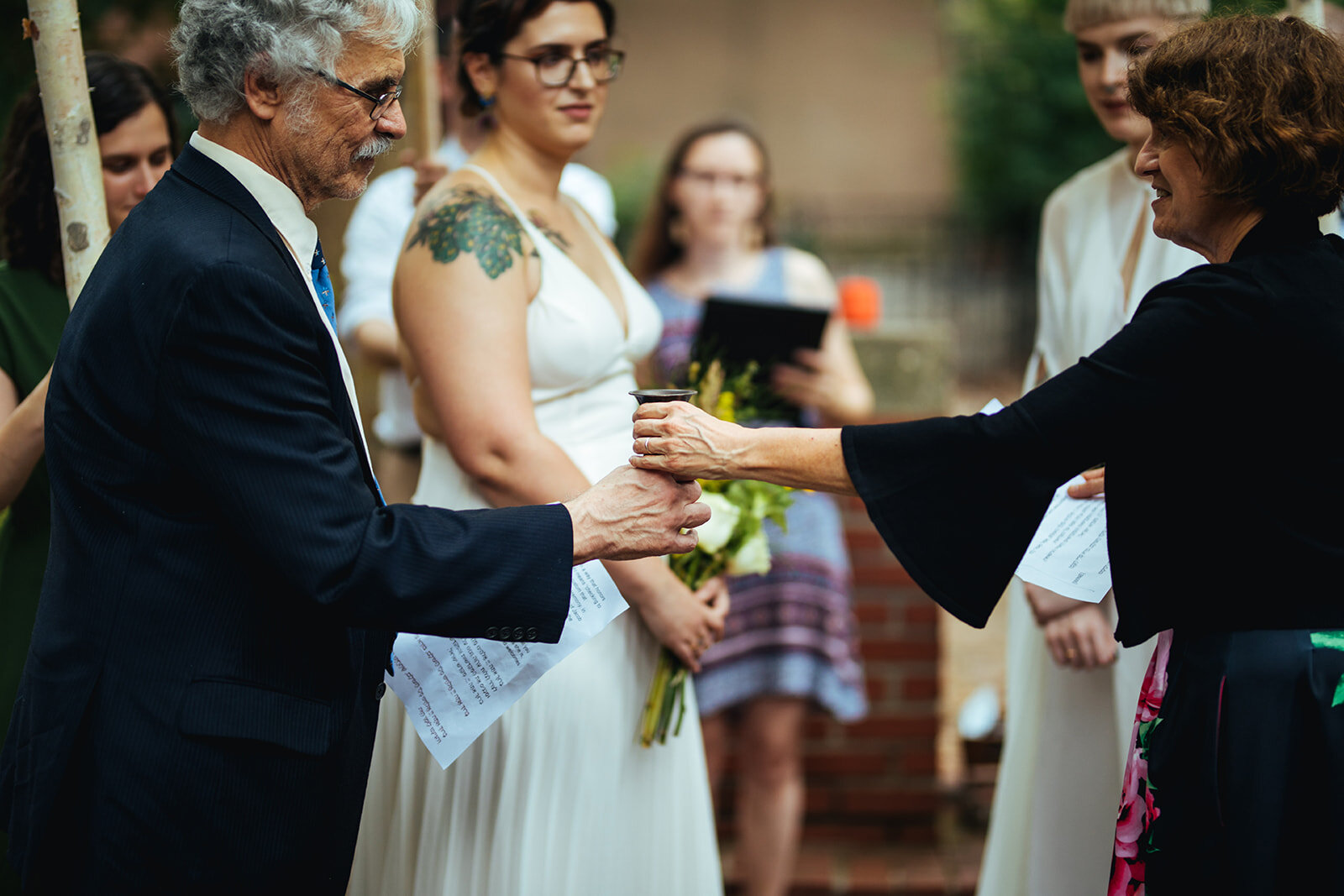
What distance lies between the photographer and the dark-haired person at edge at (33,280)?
2418 mm

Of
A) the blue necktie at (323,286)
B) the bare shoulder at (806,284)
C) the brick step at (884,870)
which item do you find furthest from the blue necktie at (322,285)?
the brick step at (884,870)

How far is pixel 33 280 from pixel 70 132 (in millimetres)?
382

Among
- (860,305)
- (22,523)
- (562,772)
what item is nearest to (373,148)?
(22,523)

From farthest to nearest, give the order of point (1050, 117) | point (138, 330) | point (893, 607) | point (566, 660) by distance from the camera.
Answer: point (1050, 117) < point (893, 607) < point (566, 660) < point (138, 330)

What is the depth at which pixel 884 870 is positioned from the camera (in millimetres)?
4414

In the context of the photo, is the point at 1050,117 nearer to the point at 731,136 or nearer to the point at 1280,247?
the point at 731,136

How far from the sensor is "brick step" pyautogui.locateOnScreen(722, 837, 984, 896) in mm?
4309

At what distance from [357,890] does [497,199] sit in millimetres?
1590

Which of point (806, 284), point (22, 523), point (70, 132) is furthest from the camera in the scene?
point (806, 284)

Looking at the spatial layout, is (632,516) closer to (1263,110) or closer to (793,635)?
(1263,110)

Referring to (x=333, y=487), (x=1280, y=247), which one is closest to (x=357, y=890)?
(x=333, y=487)

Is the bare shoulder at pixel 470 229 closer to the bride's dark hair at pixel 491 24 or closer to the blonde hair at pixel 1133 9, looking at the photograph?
the bride's dark hair at pixel 491 24

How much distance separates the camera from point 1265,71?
6.31 feet

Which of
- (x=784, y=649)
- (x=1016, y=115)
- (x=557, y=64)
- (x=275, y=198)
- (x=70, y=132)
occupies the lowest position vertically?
(x=784, y=649)
